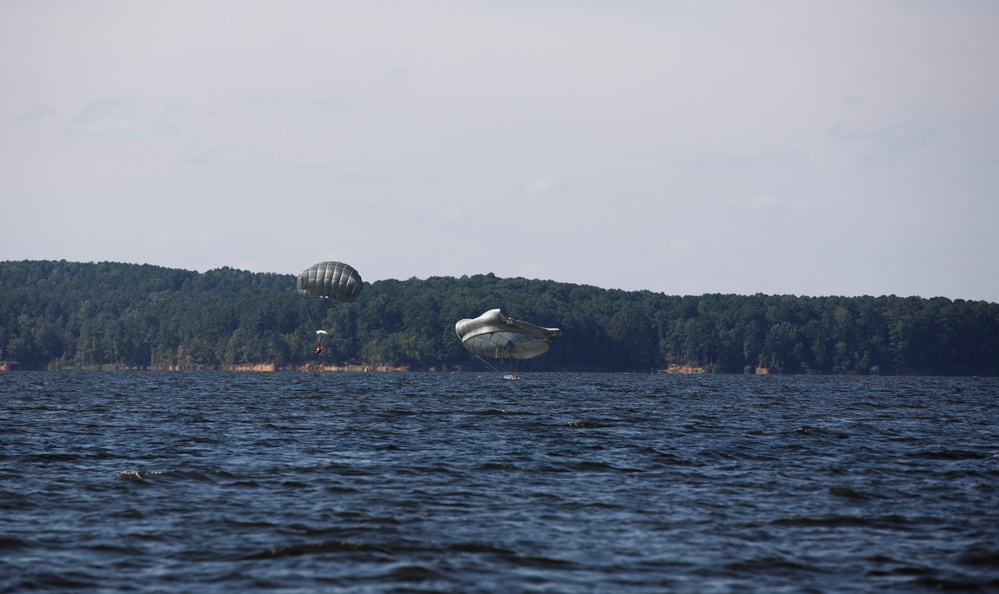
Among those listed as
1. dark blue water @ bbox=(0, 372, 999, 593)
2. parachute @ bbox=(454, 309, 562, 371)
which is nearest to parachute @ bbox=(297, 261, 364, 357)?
parachute @ bbox=(454, 309, 562, 371)

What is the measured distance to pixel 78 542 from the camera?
75.2 feet

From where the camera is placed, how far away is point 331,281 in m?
112

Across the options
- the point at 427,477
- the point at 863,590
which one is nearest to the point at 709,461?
the point at 427,477

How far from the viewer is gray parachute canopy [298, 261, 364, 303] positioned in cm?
11169

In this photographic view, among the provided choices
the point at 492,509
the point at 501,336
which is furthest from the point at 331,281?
the point at 492,509

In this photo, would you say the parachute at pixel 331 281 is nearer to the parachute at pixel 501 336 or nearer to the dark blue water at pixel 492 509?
the parachute at pixel 501 336

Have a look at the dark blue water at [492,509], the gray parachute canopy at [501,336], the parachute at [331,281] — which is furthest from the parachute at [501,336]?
the dark blue water at [492,509]

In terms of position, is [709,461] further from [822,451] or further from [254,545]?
[254,545]

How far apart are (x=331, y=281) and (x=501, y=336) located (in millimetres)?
18448

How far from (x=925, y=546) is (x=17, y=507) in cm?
2053

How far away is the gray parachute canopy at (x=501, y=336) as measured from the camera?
110 metres

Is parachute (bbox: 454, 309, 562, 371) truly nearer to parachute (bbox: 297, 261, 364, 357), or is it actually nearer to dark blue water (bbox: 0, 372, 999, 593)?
parachute (bbox: 297, 261, 364, 357)

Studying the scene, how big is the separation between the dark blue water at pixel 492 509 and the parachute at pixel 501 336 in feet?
192

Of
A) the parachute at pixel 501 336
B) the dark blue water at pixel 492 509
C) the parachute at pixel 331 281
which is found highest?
the parachute at pixel 331 281
